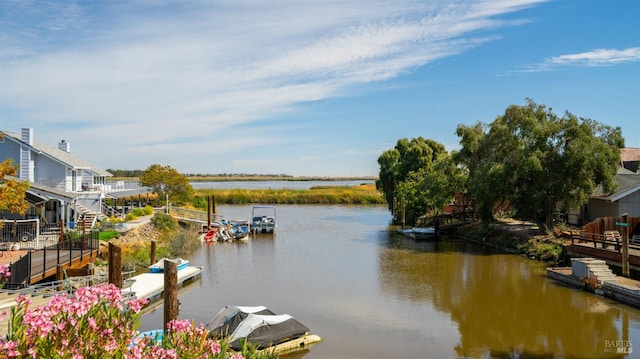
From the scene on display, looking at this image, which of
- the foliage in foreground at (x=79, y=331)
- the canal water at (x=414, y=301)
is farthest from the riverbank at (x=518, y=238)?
the foliage in foreground at (x=79, y=331)

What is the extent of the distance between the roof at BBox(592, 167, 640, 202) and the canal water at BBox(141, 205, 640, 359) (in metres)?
6.78

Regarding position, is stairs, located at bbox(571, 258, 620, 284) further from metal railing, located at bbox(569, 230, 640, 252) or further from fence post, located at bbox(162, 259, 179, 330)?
fence post, located at bbox(162, 259, 179, 330)

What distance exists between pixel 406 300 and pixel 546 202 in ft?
52.1

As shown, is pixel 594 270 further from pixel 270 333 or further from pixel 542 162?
pixel 270 333

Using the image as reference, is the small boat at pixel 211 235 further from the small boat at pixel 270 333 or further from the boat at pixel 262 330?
the small boat at pixel 270 333

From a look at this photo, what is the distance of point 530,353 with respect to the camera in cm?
1614

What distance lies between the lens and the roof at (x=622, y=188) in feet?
101

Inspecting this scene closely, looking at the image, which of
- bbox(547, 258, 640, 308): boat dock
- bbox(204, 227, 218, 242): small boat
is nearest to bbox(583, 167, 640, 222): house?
bbox(547, 258, 640, 308): boat dock

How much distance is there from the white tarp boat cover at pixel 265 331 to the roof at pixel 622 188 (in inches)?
924

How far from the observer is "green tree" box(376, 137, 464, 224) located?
45828 mm

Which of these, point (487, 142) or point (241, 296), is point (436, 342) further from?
point (487, 142)

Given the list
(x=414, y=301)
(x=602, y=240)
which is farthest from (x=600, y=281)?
(x=414, y=301)

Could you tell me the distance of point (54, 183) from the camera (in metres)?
37.0

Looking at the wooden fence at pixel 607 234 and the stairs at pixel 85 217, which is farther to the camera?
the stairs at pixel 85 217
